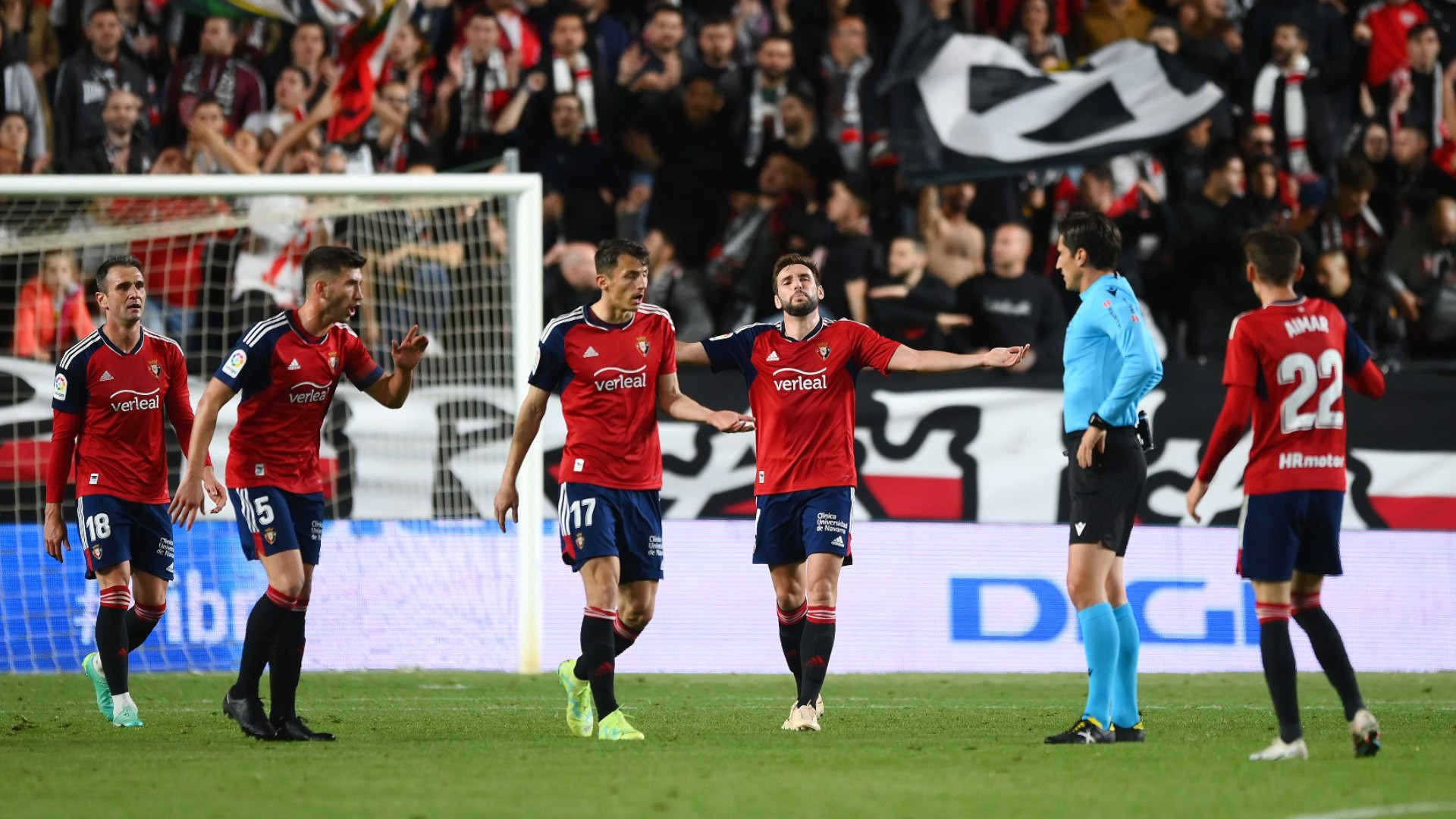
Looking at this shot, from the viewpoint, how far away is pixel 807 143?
Result: 50.4ft

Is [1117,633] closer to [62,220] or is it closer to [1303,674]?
[1303,674]

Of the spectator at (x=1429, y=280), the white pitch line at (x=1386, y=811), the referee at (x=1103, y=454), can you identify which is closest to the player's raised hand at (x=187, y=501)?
the referee at (x=1103, y=454)

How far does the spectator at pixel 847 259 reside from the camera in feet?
47.5

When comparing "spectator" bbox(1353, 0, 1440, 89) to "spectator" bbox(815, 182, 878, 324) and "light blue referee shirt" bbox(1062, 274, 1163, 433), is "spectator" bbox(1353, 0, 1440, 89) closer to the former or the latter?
"spectator" bbox(815, 182, 878, 324)

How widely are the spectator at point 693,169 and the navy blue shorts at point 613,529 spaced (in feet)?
23.5

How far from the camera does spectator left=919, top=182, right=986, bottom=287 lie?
14.9 metres

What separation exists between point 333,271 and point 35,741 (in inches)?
99.9

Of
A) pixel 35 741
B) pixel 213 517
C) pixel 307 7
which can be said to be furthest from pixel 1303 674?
pixel 307 7

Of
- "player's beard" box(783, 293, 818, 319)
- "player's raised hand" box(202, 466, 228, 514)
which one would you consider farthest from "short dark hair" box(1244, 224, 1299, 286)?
"player's raised hand" box(202, 466, 228, 514)

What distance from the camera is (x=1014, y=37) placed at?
648 inches

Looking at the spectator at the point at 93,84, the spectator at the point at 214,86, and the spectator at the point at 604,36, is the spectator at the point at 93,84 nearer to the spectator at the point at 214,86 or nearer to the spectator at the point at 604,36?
the spectator at the point at 214,86

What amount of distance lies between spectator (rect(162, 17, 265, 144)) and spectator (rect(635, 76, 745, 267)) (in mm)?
3384

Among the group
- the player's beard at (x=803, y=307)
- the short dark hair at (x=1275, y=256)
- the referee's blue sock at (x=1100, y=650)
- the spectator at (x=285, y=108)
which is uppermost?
the spectator at (x=285, y=108)

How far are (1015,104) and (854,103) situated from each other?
144cm
